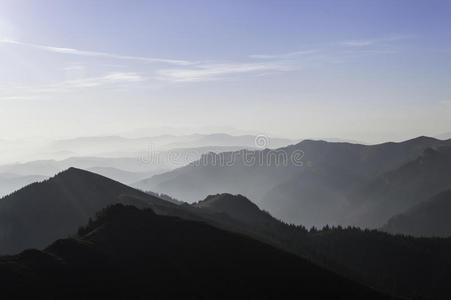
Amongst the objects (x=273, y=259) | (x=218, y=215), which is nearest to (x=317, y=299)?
(x=273, y=259)

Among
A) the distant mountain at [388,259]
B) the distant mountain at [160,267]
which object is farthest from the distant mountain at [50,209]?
the distant mountain at [160,267]

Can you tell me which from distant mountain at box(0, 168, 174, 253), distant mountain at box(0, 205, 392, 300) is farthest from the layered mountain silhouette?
distant mountain at box(0, 205, 392, 300)

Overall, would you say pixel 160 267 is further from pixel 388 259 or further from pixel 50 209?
pixel 388 259

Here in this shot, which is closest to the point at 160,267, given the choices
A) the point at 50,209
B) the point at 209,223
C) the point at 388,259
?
the point at 209,223

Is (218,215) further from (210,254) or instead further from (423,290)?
(210,254)

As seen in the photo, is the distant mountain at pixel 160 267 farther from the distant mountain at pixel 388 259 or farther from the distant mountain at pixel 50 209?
the distant mountain at pixel 50 209
